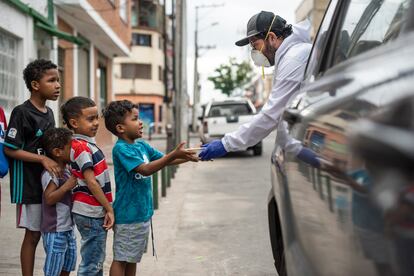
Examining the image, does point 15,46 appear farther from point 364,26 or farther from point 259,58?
point 364,26

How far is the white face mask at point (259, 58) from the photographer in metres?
3.99

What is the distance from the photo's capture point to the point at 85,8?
13.3 metres

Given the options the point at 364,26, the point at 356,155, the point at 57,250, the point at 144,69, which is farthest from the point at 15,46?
the point at 144,69

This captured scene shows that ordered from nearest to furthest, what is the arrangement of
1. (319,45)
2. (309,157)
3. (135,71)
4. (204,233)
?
(309,157) → (319,45) → (204,233) → (135,71)

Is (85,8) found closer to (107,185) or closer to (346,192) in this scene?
(107,185)

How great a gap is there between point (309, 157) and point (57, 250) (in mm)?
2211

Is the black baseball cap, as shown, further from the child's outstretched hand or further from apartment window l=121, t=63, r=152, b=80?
apartment window l=121, t=63, r=152, b=80

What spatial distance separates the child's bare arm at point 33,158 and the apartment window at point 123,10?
17937 millimetres

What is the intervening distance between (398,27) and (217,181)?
366 inches

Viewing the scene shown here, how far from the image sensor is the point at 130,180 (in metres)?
3.30

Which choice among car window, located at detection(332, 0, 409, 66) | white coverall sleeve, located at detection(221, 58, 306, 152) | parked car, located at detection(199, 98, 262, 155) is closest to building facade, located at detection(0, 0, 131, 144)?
white coverall sleeve, located at detection(221, 58, 306, 152)

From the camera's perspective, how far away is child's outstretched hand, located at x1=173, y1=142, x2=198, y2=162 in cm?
327

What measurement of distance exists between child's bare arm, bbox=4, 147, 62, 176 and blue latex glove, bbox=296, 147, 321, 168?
1958mm

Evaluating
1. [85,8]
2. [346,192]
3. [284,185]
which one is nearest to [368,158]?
[346,192]
